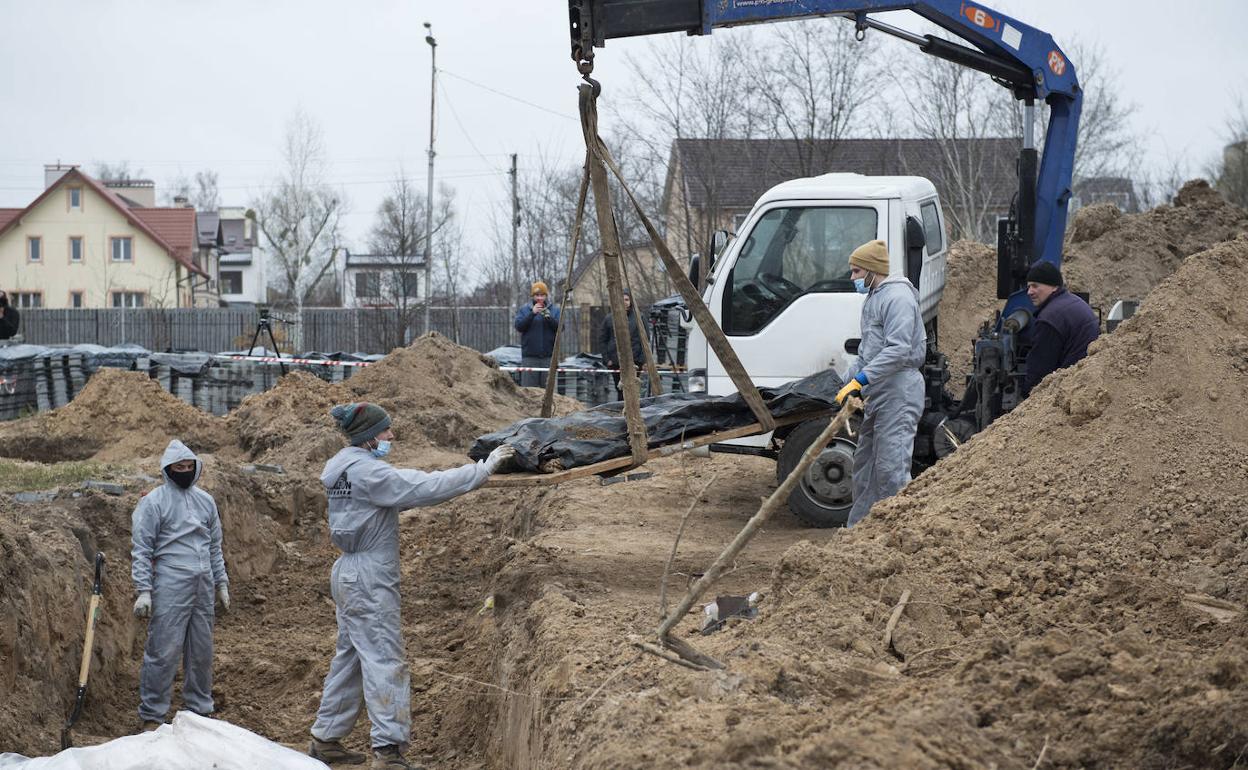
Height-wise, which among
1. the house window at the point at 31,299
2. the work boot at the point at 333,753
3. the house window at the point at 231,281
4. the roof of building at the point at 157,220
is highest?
the roof of building at the point at 157,220

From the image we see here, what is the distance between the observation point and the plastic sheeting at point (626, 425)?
7438 millimetres

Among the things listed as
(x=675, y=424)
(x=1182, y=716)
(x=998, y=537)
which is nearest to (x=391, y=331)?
(x=675, y=424)

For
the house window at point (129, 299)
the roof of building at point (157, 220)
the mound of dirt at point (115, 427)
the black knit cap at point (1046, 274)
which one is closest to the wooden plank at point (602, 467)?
the black knit cap at point (1046, 274)

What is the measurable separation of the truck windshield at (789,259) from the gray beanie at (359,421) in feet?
12.3

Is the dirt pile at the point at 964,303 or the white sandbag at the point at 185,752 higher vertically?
the dirt pile at the point at 964,303

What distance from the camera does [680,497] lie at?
11156 millimetres

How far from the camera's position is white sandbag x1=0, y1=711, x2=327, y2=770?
15.1ft

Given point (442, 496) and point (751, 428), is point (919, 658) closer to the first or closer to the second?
point (442, 496)

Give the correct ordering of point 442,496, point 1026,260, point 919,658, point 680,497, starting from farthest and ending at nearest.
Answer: point 680,497 < point 1026,260 < point 442,496 < point 919,658

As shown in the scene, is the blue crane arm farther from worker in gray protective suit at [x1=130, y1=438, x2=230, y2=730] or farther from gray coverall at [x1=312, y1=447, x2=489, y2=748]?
worker in gray protective suit at [x1=130, y1=438, x2=230, y2=730]

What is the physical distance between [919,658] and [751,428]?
11.2 ft

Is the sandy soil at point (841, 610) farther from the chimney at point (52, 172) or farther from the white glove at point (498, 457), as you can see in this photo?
the chimney at point (52, 172)

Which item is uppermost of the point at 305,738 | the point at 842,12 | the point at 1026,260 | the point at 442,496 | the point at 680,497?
the point at 842,12

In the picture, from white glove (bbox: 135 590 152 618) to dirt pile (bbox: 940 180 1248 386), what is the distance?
24.2 ft
